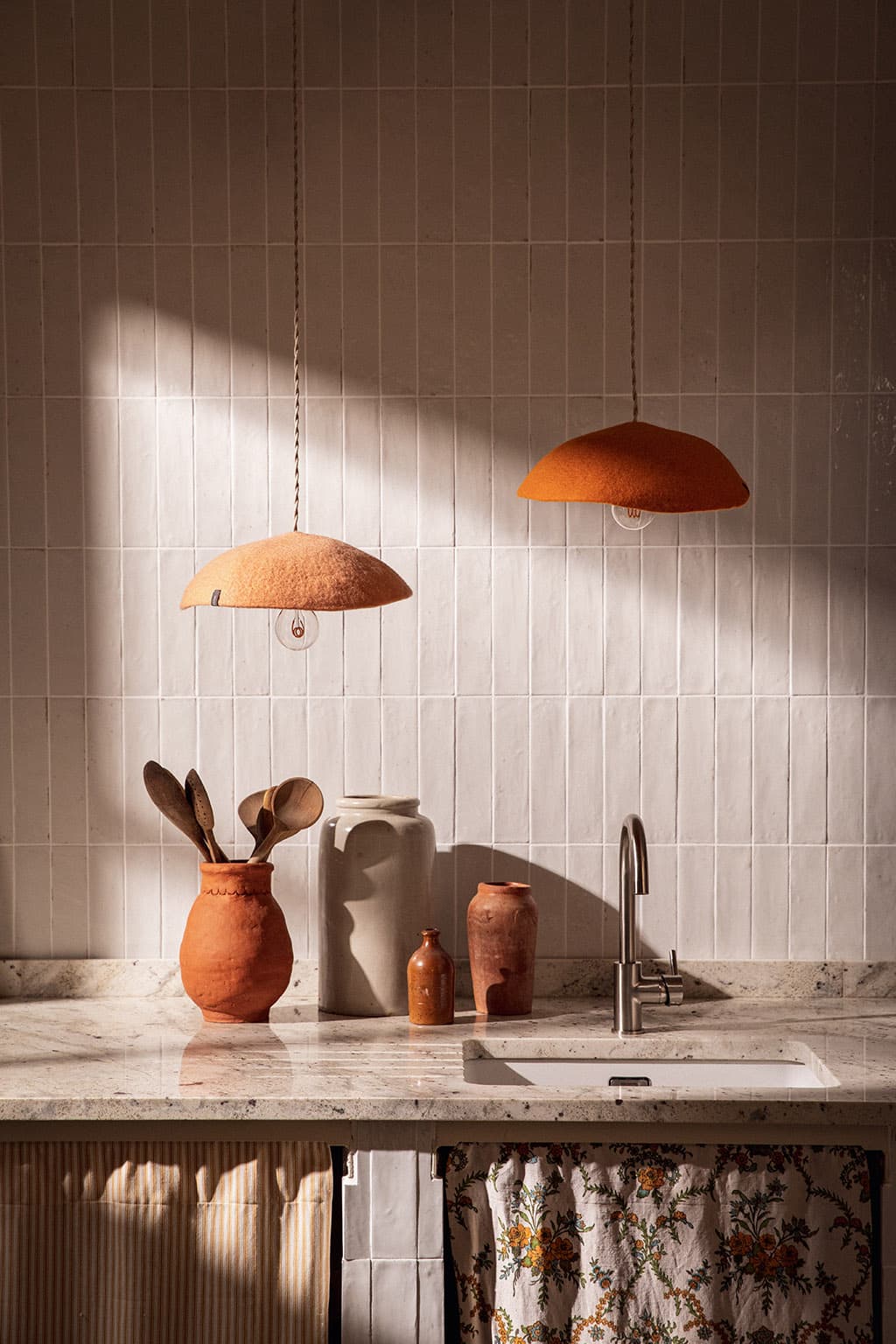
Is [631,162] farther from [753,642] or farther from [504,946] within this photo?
[504,946]

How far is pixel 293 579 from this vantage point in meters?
1.77

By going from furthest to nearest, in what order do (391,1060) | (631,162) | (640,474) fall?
1. (631,162)
2. (391,1060)
3. (640,474)

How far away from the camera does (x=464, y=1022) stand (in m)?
2.26

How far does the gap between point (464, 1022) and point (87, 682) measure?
933 millimetres

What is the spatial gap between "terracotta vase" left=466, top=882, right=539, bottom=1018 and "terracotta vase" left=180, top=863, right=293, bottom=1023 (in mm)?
328

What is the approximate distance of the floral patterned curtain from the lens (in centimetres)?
183

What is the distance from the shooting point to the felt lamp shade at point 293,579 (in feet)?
5.74

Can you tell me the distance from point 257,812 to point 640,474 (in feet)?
3.38

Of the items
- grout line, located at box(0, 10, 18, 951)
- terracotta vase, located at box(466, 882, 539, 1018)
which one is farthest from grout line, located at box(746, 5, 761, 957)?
grout line, located at box(0, 10, 18, 951)

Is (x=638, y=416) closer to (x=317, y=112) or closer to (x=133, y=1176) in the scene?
(x=317, y=112)

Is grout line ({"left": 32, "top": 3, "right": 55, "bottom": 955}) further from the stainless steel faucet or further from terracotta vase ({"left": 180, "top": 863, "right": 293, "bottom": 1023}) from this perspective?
the stainless steel faucet

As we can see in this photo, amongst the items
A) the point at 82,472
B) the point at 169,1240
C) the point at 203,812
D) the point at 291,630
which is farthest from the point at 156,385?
the point at 169,1240

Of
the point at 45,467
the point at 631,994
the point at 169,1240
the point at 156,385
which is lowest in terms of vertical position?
the point at 169,1240

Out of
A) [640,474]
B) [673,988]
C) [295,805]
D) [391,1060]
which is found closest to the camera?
[640,474]
